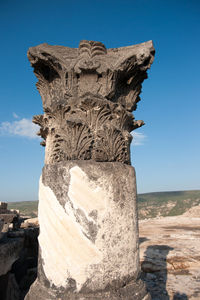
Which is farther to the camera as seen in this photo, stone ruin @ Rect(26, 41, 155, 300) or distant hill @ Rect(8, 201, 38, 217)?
distant hill @ Rect(8, 201, 38, 217)

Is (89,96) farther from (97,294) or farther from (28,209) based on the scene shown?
(28,209)

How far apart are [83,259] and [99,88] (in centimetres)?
183

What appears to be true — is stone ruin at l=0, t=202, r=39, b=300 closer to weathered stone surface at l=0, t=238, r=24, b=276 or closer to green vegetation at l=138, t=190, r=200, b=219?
weathered stone surface at l=0, t=238, r=24, b=276

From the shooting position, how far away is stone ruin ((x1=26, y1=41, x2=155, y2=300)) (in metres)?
2.10

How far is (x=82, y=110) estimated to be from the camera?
98.6 inches

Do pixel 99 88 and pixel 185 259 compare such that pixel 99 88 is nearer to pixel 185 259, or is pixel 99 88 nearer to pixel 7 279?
pixel 7 279

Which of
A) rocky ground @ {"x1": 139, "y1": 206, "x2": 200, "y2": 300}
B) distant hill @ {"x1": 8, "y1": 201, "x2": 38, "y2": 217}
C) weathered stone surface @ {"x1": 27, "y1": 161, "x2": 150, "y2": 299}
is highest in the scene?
weathered stone surface @ {"x1": 27, "y1": 161, "x2": 150, "y2": 299}

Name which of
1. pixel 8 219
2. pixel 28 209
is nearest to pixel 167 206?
pixel 28 209

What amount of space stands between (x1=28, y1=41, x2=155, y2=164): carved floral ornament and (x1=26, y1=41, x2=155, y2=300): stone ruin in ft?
0.04

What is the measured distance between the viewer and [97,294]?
201 cm

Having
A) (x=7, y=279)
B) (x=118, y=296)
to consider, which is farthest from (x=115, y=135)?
(x=7, y=279)

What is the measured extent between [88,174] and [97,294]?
1.09 metres

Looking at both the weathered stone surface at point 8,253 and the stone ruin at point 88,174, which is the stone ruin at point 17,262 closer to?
the weathered stone surface at point 8,253


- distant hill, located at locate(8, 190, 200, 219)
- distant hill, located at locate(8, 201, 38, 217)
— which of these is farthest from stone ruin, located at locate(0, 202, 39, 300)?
distant hill, located at locate(8, 190, 200, 219)
